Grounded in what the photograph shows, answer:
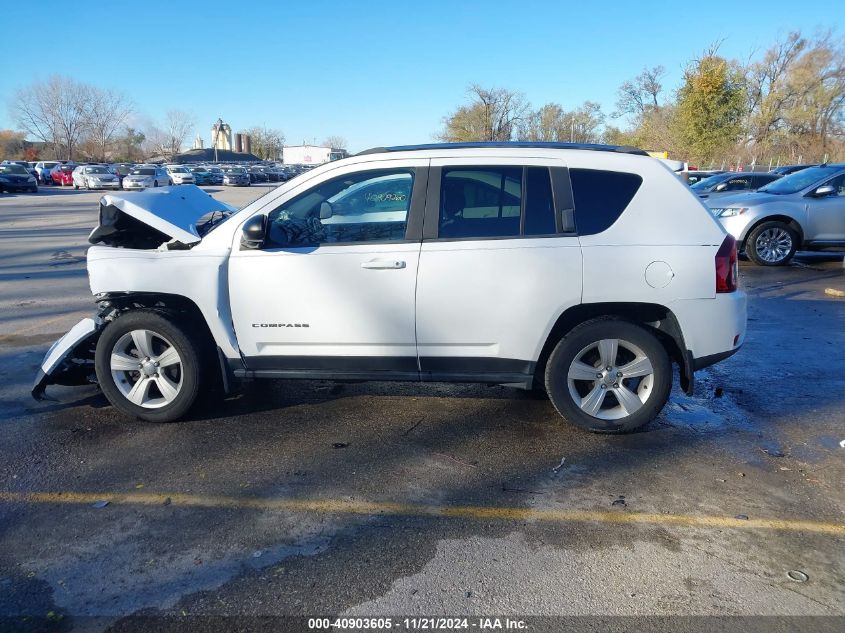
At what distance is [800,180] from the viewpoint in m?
11.5

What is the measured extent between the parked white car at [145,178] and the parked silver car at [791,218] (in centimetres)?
3421

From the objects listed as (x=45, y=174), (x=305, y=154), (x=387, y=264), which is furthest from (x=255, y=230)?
(x=305, y=154)

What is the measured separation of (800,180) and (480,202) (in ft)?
33.0

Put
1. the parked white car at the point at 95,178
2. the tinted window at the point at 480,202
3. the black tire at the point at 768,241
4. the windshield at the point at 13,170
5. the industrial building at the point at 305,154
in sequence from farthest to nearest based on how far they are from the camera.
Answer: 1. the industrial building at the point at 305,154
2. the parked white car at the point at 95,178
3. the windshield at the point at 13,170
4. the black tire at the point at 768,241
5. the tinted window at the point at 480,202

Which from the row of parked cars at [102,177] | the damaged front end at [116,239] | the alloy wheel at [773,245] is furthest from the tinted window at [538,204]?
the row of parked cars at [102,177]

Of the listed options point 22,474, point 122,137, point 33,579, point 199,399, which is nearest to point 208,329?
point 199,399

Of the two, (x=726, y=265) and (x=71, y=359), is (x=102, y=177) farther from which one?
(x=726, y=265)

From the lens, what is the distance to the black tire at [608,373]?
13.5ft

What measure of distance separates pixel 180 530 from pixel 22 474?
1.35 meters

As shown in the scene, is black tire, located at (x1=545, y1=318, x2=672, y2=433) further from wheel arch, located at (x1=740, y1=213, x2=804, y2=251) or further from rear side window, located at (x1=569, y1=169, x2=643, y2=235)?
wheel arch, located at (x1=740, y1=213, x2=804, y2=251)

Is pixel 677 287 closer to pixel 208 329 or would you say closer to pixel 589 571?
pixel 589 571

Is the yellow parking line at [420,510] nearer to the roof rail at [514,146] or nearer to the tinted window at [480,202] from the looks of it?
the tinted window at [480,202]

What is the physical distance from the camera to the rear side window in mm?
4062

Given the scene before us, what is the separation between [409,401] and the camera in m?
4.94
